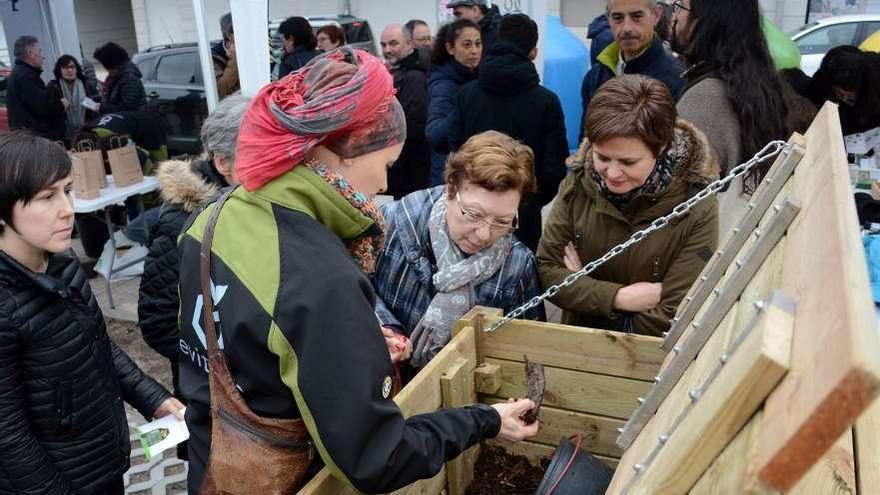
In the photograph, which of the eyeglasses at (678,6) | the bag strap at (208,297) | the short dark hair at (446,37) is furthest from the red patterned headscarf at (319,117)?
the short dark hair at (446,37)

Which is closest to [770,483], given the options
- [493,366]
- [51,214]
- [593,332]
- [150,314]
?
[593,332]

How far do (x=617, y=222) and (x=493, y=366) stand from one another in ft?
2.10

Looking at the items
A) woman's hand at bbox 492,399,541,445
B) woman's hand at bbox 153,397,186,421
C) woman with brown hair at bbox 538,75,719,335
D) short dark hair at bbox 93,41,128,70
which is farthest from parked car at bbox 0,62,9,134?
woman's hand at bbox 492,399,541,445

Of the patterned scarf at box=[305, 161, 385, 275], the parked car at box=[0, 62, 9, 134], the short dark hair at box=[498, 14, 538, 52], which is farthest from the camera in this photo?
the parked car at box=[0, 62, 9, 134]

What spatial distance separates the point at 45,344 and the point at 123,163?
3722mm

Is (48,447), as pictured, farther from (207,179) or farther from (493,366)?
(493,366)

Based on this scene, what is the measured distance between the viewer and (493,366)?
7.45 ft

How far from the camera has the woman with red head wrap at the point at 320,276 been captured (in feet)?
4.10

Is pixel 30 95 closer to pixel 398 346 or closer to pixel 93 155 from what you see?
pixel 93 155

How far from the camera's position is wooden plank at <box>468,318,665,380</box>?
6.82 ft

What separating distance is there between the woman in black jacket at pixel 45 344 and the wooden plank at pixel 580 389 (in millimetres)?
1203

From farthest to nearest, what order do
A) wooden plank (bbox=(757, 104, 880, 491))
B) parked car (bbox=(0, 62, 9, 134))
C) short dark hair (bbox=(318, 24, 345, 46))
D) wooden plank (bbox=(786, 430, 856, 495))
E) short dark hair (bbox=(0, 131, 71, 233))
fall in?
1. parked car (bbox=(0, 62, 9, 134))
2. short dark hair (bbox=(318, 24, 345, 46))
3. short dark hair (bbox=(0, 131, 71, 233))
4. wooden plank (bbox=(786, 430, 856, 495))
5. wooden plank (bbox=(757, 104, 880, 491))

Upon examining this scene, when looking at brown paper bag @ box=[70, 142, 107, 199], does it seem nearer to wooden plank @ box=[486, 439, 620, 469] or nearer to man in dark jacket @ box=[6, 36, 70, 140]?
man in dark jacket @ box=[6, 36, 70, 140]

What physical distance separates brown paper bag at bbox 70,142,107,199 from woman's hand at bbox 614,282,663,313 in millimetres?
4207
